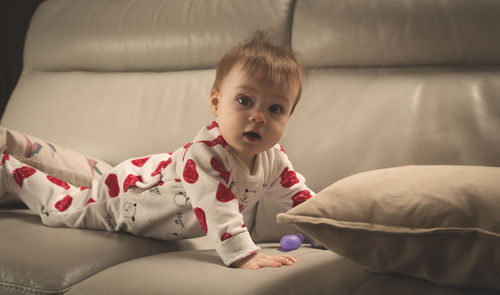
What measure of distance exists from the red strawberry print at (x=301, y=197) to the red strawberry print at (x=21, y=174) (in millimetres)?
786

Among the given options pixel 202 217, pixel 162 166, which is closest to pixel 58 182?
pixel 162 166

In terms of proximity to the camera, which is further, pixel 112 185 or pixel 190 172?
pixel 112 185

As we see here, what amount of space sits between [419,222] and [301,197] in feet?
1.77

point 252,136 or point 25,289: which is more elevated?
point 252,136

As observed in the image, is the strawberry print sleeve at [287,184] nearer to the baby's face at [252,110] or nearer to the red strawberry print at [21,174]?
the baby's face at [252,110]

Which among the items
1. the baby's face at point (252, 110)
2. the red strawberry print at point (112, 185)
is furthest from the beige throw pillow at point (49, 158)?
the baby's face at point (252, 110)

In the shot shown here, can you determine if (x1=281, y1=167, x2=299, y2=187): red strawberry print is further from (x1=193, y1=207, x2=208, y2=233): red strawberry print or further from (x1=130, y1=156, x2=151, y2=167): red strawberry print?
(x1=130, y1=156, x2=151, y2=167): red strawberry print

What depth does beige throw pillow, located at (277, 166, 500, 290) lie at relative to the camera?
28.0 inches

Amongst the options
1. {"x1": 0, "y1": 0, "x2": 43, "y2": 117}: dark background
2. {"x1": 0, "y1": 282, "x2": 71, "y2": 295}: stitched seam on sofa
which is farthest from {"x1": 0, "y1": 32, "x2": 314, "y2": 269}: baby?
{"x1": 0, "y1": 0, "x2": 43, "y2": 117}: dark background

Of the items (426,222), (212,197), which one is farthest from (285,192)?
(426,222)

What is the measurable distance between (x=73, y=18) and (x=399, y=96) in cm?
150

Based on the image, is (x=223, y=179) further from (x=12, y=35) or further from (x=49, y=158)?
(x=12, y=35)

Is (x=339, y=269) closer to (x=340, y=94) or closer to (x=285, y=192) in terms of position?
(x=285, y=192)

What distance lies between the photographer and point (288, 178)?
1.28 m
